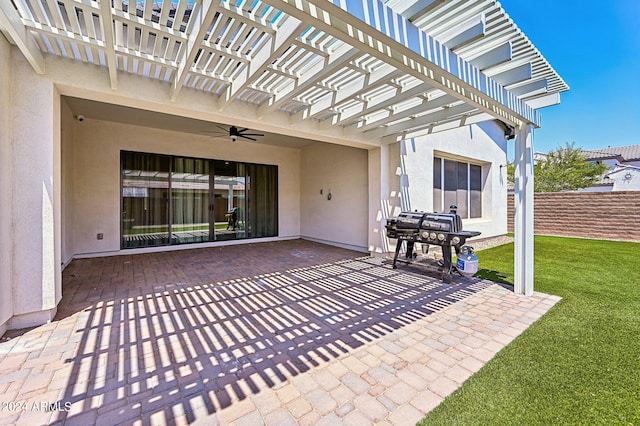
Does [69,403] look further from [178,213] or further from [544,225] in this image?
[544,225]

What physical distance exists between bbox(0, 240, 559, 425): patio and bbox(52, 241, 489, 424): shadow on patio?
14mm

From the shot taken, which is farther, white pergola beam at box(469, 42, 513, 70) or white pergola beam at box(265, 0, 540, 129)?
white pergola beam at box(469, 42, 513, 70)

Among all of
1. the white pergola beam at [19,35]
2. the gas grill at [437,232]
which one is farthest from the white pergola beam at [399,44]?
the white pergola beam at [19,35]

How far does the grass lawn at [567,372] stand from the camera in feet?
5.58

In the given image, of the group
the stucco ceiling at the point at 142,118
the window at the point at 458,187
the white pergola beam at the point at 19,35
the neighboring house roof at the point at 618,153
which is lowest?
the window at the point at 458,187

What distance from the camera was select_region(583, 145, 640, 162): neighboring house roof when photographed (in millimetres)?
27797

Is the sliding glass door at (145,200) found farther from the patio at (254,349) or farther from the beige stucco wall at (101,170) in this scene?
the patio at (254,349)

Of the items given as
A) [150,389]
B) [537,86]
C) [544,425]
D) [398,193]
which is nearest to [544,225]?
[398,193]

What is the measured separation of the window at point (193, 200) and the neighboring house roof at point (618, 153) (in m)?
34.2

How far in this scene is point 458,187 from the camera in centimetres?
809

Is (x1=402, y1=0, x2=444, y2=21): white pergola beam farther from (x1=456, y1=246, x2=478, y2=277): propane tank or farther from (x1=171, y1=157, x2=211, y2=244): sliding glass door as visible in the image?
(x1=171, y1=157, x2=211, y2=244): sliding glass door

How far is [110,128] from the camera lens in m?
6.59

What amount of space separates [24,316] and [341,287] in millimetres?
3779

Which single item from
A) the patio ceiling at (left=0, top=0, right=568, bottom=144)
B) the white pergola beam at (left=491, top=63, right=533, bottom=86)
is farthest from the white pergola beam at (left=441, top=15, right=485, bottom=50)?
the white pergola beam at (left=491, top=63, right=533, bottom=86)
